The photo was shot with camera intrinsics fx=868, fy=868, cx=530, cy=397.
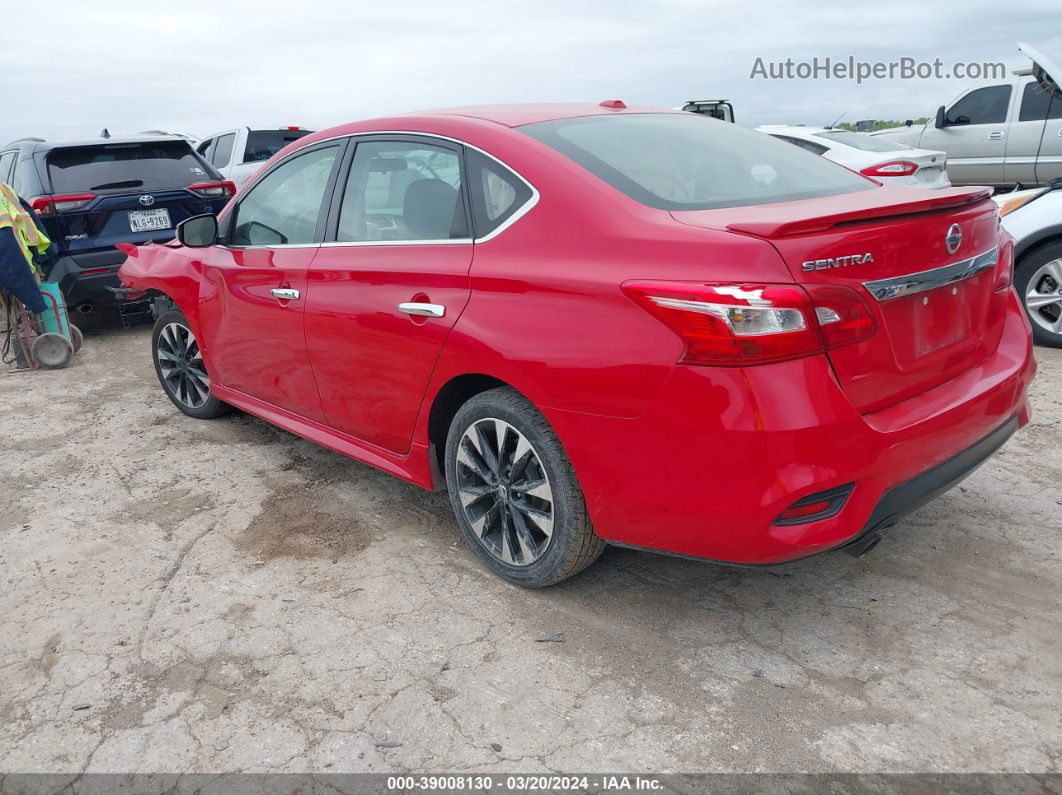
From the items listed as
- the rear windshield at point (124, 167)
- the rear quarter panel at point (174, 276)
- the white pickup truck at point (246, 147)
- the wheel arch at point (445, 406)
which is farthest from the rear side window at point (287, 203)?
the white pickup truck at point (246, 147)

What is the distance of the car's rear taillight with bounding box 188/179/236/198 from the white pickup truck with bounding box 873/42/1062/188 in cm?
964

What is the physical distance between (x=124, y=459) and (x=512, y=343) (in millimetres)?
2945

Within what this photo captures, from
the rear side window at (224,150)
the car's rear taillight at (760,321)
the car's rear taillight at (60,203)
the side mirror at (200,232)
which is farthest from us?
the rear side window at (224,150)

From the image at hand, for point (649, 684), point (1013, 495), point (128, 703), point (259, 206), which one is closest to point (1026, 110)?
point (1013, 495)

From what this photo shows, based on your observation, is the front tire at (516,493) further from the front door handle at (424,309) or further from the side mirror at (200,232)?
the side mirror at (200,232)

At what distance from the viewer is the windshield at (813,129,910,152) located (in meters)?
A: 9.67

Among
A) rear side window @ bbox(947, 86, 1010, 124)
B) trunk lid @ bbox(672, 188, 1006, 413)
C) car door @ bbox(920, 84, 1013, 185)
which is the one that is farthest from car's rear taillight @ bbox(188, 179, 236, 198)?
rear side window @ bbox(947, 86, 1010, 124)

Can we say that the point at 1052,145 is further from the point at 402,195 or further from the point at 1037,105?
the point at 402,195

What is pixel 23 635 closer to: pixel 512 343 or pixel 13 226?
pixel 512 343

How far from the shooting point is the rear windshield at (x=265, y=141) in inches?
502

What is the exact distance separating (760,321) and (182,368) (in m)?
4.00

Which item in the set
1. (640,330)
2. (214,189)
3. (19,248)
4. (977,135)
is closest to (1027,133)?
(977,135)

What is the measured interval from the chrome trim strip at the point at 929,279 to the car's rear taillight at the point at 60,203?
6.98m

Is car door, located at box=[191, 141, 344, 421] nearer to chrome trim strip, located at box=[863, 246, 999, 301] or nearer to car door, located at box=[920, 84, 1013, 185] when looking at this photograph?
chrome trim strip, located at box=[863, 246, 999, 301]
